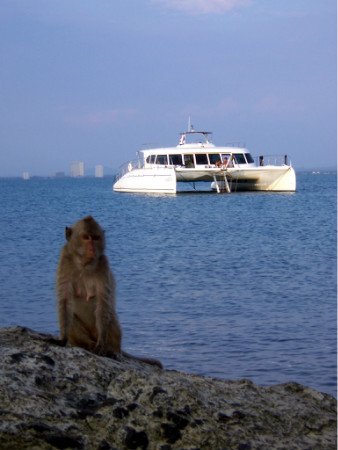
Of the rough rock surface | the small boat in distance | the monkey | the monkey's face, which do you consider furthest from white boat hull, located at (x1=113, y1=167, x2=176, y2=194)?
the rough rock surface

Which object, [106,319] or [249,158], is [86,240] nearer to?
[106,319]

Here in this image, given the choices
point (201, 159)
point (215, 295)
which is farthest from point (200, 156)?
point (215, 295)

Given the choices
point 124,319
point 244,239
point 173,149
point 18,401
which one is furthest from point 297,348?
point 173,149

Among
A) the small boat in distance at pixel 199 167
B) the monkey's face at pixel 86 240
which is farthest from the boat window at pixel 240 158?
the monkey's face at pixel 86 240

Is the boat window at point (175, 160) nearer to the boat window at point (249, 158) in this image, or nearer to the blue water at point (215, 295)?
the boat window at point (249, 158)

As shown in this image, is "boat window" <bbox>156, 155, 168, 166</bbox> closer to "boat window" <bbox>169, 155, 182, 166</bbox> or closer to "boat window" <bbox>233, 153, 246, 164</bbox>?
"boat window" <bbox>169, 155, 182, 166</bbox>

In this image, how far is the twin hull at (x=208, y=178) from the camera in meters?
59.0

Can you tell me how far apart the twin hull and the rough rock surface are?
5331 cm

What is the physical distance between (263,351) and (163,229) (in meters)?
34.0

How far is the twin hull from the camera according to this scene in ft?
194

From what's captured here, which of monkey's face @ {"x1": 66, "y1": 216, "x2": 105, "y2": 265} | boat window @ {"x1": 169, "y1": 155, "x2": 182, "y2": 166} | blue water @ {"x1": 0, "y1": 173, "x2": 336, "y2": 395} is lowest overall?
blue water @ {"x1": 0, "y1": 173, "x2": 336, "y2": 395}

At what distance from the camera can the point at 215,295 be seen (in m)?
17.9

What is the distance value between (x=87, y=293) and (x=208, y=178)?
57.8 meters

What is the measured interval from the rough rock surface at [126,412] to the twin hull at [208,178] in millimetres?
53306
